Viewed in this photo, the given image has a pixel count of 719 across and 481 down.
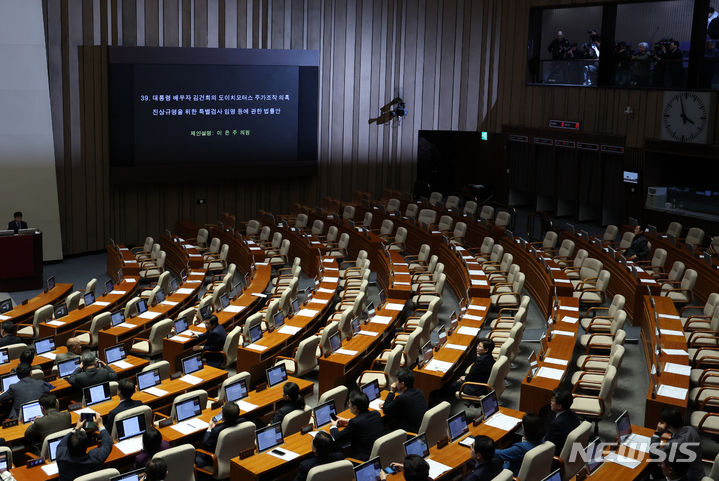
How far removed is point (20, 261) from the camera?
1542cm

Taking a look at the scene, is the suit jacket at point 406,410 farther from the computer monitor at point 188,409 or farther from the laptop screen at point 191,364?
the laptop screen at point 191,364

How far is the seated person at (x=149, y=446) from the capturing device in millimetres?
6891

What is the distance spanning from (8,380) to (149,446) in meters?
2.73

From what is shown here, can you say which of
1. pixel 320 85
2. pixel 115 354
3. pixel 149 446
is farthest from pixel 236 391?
pixel 320 85

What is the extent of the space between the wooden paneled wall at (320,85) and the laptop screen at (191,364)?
9.70 meters

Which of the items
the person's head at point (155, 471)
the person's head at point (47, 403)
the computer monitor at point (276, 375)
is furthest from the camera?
the computer monitor at point (276, 375)

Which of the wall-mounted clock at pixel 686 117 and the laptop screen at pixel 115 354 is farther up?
the wall-mounted clock at pixel 686 117

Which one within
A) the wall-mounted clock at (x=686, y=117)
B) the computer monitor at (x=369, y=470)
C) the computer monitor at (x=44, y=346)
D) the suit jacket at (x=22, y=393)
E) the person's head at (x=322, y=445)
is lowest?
the computer monitor at (x=44, y=346)

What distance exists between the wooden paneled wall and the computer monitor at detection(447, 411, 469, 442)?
12870 millimetres

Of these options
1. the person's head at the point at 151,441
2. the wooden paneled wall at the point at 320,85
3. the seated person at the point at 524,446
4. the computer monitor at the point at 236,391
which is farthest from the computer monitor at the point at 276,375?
the wooden paneled wall at the point at 320,85

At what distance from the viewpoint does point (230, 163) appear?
1922 centimetres

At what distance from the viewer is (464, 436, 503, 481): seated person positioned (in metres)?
6.26

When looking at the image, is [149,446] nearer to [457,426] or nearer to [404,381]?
[404,381]

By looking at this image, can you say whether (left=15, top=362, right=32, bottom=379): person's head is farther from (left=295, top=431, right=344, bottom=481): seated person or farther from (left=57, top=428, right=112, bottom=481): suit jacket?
(left=295, top=431, right=344, bottom=481): seated person
